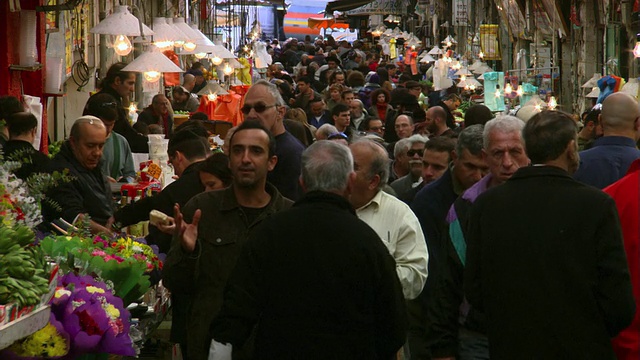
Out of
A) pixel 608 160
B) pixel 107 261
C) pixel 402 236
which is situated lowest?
pixel 107 261

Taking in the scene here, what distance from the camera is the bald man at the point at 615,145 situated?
6.91 meters

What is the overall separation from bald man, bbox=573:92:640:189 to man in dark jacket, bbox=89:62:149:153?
5669 mm

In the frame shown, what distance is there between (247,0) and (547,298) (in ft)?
125

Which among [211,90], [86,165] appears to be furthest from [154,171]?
[211,90]

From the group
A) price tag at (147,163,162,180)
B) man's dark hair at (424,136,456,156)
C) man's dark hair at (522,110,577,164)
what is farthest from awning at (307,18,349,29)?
man's dark hair at (522,110,577,164)

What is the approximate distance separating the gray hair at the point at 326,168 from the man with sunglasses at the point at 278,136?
267 cm

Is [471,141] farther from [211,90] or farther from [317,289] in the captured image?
[211,90]

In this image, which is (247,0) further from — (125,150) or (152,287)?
(152,287)

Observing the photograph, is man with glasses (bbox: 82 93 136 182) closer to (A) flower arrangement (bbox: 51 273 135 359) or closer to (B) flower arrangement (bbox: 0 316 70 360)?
(A) flower arrangement (bbox: 51 273 135 359)

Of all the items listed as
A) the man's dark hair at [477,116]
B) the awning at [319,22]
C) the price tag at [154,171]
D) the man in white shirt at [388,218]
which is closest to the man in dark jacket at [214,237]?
the man in white shirt at [388,218]

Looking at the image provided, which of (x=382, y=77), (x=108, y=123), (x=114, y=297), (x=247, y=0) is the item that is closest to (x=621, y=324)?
(x=114, y=297)

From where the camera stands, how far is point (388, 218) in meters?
5.78

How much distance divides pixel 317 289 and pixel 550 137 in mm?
1120

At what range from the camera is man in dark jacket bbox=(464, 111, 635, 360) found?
14.7ft
